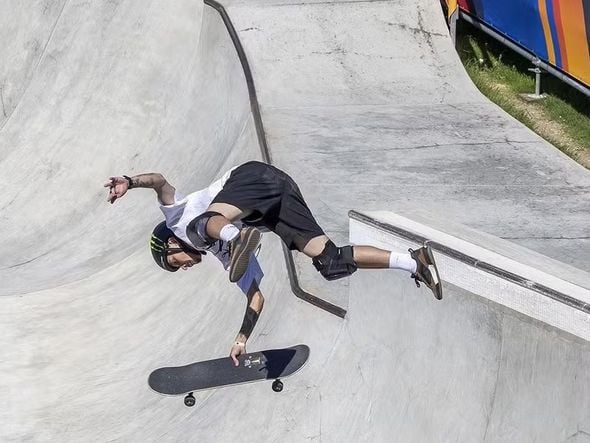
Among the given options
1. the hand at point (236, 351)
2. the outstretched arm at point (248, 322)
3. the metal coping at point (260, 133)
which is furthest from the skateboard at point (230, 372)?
the hand at point (236, 351)

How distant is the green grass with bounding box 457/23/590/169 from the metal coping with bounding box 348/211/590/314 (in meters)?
3.68

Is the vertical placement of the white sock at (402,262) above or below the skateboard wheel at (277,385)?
above

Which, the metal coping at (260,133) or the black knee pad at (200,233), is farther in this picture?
the metal coping at (260,133)

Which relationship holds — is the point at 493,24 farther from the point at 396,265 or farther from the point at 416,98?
the point at 396,265

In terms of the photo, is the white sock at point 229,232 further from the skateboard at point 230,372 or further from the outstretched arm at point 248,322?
the skateboard at point 230,372

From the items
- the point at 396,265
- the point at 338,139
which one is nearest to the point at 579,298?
the point at 396,265

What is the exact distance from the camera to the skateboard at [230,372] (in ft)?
19.9

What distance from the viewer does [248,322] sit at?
5.37m

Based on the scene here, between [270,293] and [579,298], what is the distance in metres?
3.05

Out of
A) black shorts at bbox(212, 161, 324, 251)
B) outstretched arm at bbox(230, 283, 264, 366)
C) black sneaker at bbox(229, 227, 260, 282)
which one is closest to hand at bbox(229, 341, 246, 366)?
outstretched arm at bbox(230, 283, 264, 366)

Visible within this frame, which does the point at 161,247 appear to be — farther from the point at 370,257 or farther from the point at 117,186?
the point at 370,257

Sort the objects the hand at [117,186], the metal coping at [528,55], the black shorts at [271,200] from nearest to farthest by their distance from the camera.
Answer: the hand at [117,186] → the black shorts at [271,200] → the metal coping at [528,55]

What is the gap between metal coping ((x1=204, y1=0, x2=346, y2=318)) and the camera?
21.8 ft

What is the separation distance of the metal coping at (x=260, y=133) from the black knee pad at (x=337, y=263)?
974mm
